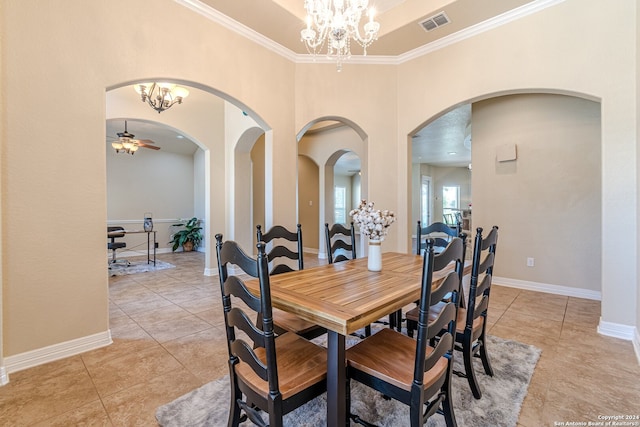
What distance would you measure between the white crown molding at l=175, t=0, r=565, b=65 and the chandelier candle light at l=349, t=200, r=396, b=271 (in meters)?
2.72

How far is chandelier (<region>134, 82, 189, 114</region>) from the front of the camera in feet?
13.0

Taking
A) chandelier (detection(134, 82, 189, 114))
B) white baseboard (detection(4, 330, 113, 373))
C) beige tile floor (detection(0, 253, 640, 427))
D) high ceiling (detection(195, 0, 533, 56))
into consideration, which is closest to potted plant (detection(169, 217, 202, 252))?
chandelier (detection(134, 82, 189, 114))

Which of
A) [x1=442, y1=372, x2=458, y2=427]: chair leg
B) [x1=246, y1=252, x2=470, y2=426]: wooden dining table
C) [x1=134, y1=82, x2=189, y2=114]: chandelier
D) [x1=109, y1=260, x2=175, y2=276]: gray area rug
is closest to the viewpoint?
[x1=246, y1=252, x2=470, y2=426]: wooden dining table

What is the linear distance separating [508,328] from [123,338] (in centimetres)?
369

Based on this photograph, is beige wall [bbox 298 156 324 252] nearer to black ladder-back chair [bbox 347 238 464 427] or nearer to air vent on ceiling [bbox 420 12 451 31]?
air vent on ceiling [bbox 420 12 451 31]

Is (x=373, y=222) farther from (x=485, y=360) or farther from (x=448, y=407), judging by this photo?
(x=485, y=360)

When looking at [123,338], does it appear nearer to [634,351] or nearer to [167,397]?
[167,397]

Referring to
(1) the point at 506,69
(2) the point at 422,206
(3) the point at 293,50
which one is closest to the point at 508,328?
(1) the point at 506,69

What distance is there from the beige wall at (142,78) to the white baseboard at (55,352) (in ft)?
0.11

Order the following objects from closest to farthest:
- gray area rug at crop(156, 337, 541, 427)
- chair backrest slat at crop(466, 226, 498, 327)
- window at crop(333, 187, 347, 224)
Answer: gray area rug at crop(156, 337, 541, 427)
chair backrest slat at crop(466, 226, 498, 327)
window at crop(333, 187, 347, 224)

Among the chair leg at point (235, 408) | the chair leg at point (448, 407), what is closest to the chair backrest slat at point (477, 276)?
the chair leg at point (448, 407)

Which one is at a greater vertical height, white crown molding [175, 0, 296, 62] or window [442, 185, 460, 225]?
white crown molding [175, 0, 296, 62]

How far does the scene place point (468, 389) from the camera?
1.92 m

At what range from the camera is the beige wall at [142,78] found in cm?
216
